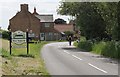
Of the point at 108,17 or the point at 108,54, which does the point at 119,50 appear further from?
the point at 108,17

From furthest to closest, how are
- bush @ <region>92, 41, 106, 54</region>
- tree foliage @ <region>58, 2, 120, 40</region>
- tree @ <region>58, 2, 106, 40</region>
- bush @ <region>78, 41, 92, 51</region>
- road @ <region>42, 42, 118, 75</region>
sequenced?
tree @ <region>58, 2, 106, 40</region> → tree foliage @ <region>58, 2, 120, 40</region> → bush @ <region>78, 41, 92, 51</region> → bush @ <region>92, 41, 106, 54</region> → road @ <region>42, 42, 118, 75</region>

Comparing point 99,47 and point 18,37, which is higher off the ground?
point 18,37

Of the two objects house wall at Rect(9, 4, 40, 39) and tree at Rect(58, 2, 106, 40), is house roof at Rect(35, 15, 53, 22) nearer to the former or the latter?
house wall at Rect(9, 4, 40, 39)

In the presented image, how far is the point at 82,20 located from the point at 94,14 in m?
2.38

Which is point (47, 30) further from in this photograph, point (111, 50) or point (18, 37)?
point (18, 37)

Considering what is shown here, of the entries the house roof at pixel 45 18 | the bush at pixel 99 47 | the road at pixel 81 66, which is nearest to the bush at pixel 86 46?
the bush at pixel 99 47

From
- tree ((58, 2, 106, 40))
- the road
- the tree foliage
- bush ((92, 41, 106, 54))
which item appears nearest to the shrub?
bush ((92, 41, 106, 54))

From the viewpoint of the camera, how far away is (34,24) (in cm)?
10262

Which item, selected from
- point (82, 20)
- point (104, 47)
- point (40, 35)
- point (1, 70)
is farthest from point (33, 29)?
point (1, 70)

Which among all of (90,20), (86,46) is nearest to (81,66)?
(86,46)

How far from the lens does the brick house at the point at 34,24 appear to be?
97562 millimetres

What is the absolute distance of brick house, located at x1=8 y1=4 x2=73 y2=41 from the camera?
97562mm

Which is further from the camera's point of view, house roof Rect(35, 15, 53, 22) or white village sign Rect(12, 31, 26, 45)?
house roof Rect(35, 15, 53, 22)

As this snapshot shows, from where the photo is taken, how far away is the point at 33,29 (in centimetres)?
10194
